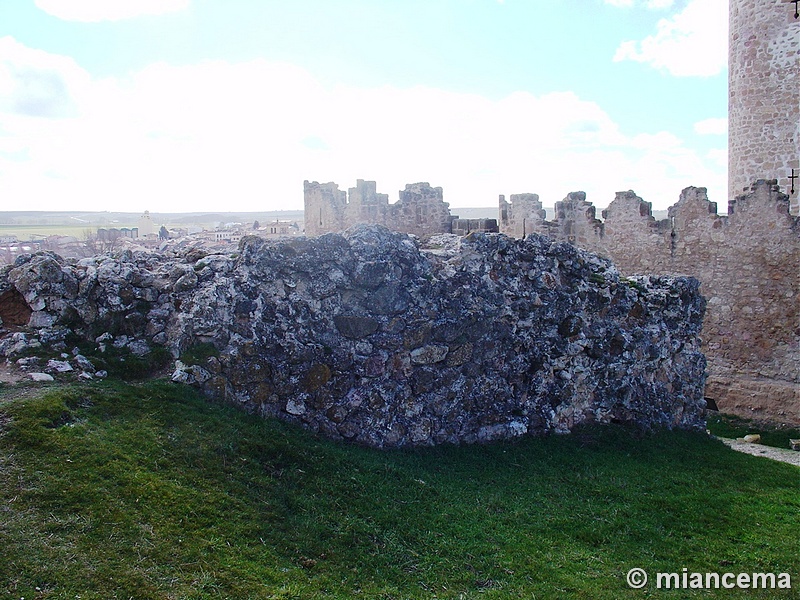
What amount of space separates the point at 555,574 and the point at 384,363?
3.72m

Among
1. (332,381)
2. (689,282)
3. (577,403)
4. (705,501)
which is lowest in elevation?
(705,501)

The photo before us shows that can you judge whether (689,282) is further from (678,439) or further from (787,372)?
(787,372)

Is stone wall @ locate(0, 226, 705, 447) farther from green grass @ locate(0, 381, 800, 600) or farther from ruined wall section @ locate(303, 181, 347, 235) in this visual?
ruined wall section @ locate(303, 181, 347, 235)

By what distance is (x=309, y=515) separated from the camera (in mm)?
6895

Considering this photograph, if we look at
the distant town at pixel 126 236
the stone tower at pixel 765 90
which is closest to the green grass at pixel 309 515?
the distant town at pixel 126 236

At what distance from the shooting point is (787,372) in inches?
626

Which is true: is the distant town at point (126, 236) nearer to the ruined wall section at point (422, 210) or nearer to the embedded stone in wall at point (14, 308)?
the embedded stone in wall at point (14, 308)

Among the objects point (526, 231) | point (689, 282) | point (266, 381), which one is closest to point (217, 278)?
point (266, 381)

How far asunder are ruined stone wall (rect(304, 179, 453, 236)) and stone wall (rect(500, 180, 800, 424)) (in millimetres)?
5454

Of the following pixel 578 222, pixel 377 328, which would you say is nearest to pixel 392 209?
pixel 578 222

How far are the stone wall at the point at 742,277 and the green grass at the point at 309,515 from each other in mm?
7253

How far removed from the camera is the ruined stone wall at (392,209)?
54.8 ft

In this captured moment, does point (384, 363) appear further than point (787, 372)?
No

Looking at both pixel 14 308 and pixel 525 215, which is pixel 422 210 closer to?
pixel 525 215
